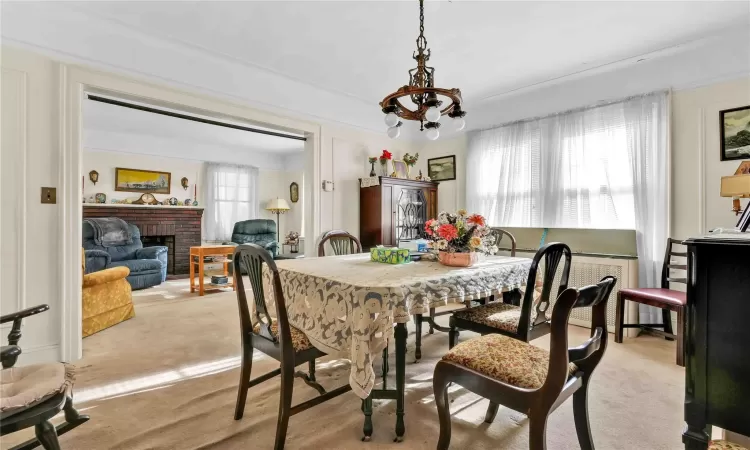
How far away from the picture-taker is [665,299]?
264 centimetres

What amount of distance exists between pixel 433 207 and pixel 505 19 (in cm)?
256

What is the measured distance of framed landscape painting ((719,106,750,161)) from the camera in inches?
109

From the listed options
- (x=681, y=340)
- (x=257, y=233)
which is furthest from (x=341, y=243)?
(x=257, y=233)

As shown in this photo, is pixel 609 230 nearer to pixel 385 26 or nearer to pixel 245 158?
pixel 385 26

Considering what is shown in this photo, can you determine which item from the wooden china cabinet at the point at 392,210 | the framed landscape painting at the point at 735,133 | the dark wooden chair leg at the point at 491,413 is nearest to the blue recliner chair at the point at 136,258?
the wooden china cabinet at the point at 392,210

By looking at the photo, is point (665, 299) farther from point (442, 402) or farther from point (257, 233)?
point (257, 233)

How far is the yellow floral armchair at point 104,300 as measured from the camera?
10.2 ft

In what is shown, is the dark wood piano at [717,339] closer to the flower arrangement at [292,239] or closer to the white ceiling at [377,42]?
the white ceiling at [377,42]

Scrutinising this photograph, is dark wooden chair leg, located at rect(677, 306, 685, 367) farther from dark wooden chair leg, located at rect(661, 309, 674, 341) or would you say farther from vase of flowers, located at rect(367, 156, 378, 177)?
vase of flowers, located at rect(367, 156, 378, 177)

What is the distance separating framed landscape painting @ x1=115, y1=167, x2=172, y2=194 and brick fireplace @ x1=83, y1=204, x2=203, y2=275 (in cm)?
41

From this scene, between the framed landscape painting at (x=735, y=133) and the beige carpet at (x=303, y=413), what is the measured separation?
162cm

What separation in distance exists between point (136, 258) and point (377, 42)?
500cm

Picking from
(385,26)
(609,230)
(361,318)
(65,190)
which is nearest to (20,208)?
(65,190)

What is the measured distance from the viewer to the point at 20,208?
7.82ft
